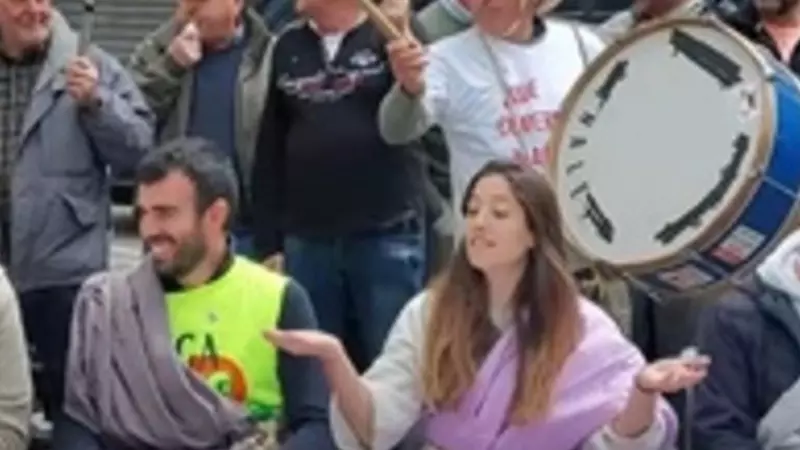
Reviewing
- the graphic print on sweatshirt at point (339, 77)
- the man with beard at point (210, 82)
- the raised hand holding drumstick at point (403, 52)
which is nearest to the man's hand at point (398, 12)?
the raised hand holding drumstick at point (403, 52)

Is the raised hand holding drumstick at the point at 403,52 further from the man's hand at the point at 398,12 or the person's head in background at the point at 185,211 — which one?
the person's head in background at the point at 185,211

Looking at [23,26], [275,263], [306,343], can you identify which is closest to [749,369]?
[306,343]

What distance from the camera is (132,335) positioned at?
4.94 metres

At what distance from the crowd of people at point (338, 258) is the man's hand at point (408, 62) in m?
0.01

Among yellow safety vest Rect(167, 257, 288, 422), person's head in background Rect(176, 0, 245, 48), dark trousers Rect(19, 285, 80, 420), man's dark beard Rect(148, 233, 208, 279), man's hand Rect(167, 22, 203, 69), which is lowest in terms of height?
dark trousers Rect(19, 285, 80, 420)

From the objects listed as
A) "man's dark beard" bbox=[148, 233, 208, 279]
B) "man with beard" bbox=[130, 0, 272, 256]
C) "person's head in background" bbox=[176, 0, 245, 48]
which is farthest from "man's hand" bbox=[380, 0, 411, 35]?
"man's dark beard" bbox=[148, 233, 208, 279]

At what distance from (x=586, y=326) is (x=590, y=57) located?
1.41m

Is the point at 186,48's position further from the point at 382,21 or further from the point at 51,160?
→ the point at 382,21

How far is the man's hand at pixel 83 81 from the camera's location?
584 centimetres

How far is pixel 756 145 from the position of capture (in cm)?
528

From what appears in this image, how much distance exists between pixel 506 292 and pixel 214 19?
5.82 feet

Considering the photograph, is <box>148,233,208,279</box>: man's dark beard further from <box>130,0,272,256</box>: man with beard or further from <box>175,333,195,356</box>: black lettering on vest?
<box>130,0,272,256</box>: man with beard

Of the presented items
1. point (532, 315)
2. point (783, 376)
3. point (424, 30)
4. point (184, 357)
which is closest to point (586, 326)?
point (532, 315)

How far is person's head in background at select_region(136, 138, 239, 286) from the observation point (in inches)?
Result: 196
